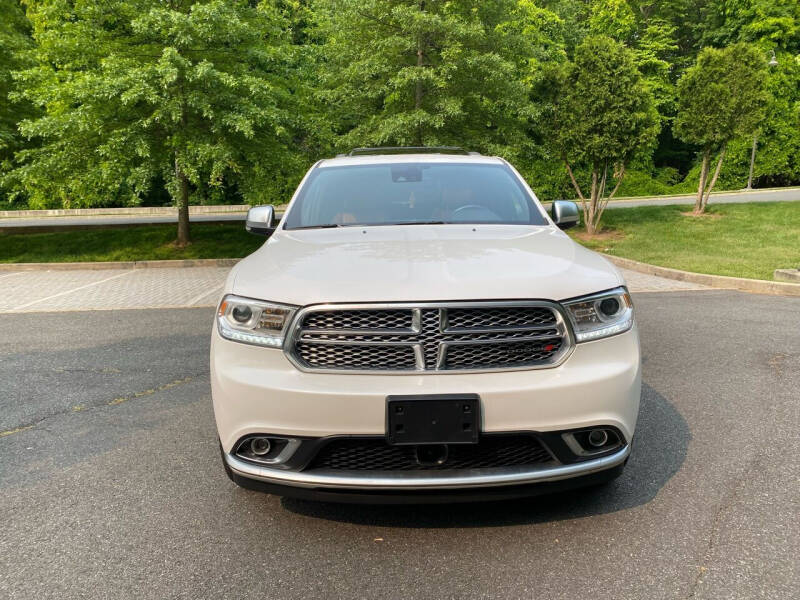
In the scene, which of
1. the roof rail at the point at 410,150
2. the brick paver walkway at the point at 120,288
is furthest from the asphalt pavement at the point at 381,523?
the brick paver walkway at the point at 120,288

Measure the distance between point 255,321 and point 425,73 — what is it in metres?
13.5

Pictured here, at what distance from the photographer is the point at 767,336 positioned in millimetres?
6574

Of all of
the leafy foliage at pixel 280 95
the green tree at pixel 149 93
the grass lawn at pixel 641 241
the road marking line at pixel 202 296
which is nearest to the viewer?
the road marking line at pixel 202 296

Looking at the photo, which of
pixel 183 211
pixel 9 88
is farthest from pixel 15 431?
pixel 9 88

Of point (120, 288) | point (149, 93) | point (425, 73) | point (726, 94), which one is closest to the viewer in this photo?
point (120, 288)

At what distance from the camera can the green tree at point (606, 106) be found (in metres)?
15.2

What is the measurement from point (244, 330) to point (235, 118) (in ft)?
34.7

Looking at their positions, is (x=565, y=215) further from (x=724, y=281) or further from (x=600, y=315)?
(x=724, y=281)

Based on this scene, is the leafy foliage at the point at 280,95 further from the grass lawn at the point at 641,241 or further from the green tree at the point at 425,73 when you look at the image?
the grass lawn at the point at 641,241

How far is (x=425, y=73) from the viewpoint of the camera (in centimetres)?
1503

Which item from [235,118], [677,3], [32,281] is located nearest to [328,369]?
[235,118]

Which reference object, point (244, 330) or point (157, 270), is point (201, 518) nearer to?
point (244, 330)

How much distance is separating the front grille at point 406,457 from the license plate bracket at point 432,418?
124mm

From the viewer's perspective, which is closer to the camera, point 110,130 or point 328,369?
point 328,369
